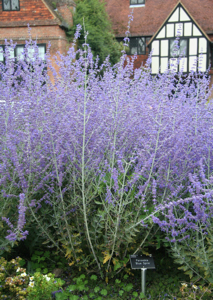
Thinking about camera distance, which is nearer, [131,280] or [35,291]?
[35,291]

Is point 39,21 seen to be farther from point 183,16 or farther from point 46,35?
point 183,16

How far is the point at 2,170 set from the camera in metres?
2.86

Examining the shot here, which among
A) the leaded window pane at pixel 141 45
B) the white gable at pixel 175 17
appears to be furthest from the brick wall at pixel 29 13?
the white gable at pixel 175 17

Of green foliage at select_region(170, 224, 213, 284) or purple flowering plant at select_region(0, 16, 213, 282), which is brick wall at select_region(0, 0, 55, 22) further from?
green foliage at select_region(170, 224, 213, 284)

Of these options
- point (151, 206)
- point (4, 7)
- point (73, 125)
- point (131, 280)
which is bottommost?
point (131, 280)

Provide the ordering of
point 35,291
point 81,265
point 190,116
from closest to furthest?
point 35,291 → point 81,265 → point 190,116

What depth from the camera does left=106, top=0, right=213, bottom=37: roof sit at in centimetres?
2552

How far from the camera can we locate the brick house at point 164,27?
23.0 m

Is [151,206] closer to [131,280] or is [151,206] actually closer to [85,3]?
[131,280]

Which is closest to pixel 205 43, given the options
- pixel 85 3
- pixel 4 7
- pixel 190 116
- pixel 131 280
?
pixel 85 3

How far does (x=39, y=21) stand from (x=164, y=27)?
8999mm

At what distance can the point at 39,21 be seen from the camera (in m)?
19.5

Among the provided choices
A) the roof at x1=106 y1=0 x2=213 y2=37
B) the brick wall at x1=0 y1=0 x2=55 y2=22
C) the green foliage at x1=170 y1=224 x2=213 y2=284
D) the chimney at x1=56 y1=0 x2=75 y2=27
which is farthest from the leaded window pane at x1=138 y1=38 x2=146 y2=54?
the green foliage at x1=170 y1=224 x2=213 y2=284

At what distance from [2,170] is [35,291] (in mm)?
1029
